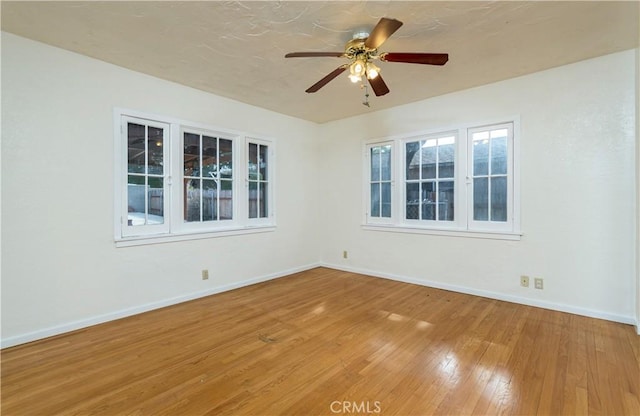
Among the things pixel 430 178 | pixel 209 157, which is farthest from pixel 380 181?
pixel 209 157

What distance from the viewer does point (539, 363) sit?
2.15 m

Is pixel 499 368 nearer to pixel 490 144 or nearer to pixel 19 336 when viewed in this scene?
pixel 490 144

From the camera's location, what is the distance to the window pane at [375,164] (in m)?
4.64

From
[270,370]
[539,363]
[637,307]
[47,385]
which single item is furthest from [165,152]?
[637,307]

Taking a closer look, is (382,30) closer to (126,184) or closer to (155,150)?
(155,150)

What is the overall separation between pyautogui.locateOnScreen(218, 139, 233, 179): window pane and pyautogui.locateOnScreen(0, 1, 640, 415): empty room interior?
0.03 metres

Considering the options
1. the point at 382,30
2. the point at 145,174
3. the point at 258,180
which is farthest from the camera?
the point at 258,180

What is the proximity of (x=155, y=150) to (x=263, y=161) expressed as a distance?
1563mm

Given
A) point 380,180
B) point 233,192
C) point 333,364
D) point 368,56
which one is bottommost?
point 333,364

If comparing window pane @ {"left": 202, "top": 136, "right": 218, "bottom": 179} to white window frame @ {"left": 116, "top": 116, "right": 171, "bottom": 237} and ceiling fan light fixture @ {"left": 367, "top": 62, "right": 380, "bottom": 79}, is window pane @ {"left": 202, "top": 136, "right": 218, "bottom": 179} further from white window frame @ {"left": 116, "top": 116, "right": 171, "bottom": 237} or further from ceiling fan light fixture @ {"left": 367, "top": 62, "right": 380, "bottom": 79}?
ceiling fan light fixture @ {"left": 367, "top": 62, "right": 380, "bottom": 79}

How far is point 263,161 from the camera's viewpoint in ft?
14.7

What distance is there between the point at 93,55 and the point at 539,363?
15.2 ft

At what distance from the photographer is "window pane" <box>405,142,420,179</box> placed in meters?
4.21

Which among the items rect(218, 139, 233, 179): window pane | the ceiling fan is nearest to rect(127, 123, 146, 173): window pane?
rect(218, 139, 233, 179): window pane
